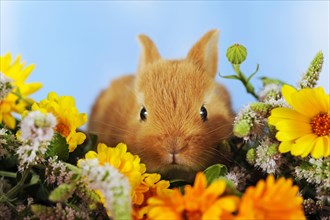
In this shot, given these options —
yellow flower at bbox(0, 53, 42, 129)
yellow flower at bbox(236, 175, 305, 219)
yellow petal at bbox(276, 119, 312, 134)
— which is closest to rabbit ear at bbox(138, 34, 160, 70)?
yellow flower at bbox(0, 53, 42, 129)

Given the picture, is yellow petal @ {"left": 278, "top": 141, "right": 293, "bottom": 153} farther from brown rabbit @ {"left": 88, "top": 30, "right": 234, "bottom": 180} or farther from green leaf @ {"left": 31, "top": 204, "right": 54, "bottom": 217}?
green leaf @ {"left": 31, "top": 204, "right": 54, "bottom": 217}

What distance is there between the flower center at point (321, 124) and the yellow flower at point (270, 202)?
0.27 metres

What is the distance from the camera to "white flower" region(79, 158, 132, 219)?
80 centimetres

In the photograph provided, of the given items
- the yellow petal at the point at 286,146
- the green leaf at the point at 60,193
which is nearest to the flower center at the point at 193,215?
the green leaf at the point at 60,193

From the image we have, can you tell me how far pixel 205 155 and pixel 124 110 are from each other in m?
0.31

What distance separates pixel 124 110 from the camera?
4.70ft

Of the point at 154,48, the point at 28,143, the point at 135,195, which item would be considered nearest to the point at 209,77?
the point at 154,48

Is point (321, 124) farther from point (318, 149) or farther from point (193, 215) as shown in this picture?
point (193, 215)

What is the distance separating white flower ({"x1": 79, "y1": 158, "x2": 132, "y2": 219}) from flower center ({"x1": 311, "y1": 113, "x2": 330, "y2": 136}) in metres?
0.38

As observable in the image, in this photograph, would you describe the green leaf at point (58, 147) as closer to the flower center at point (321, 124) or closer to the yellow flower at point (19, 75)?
the yellow flower at point (19, 75)

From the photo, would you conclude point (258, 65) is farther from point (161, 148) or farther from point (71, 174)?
point (71, 174)

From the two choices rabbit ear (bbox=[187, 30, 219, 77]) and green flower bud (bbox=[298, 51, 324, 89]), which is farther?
rabbit ear (bbox=[187, 30, 219, 77])

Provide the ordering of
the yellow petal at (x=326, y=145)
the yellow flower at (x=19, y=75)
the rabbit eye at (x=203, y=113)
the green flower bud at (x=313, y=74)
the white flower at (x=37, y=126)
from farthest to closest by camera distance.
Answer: the yellow flower at (x=19, y=75) < the rabbit eye at (x=203, y=113) < the green flower bud at (x=313, y=74) < the yellow petal at (x=326, y=145) < the white flower at (x=37, y=126)

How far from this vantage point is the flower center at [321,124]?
102cm
